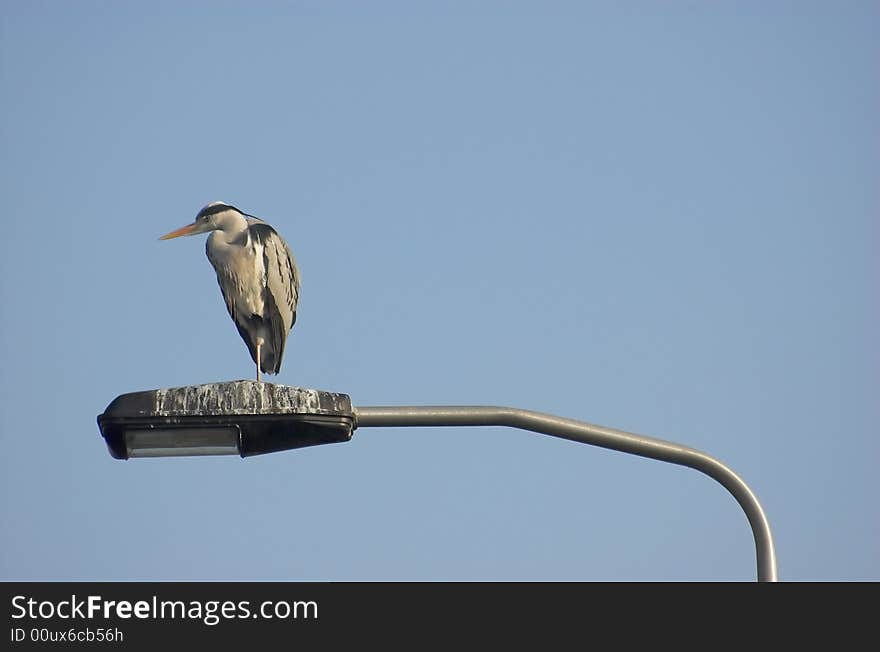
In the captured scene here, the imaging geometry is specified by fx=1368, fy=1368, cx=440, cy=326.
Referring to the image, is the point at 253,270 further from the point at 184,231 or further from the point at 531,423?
the point at 531,423

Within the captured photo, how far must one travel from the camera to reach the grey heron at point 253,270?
508 inches

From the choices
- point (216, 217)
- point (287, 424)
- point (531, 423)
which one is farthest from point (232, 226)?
point (531, 423)

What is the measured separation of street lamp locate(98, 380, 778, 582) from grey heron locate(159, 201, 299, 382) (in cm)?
580

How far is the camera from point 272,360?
1341 centimetres

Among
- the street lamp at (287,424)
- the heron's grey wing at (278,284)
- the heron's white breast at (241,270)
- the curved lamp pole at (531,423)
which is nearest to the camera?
the street lamp at (287,424)

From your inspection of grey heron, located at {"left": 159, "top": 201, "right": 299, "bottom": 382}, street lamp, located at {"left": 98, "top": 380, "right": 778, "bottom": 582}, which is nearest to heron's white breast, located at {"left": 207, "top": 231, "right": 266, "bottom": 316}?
grey heron, located at {"left": 159, "top": 201, "right": 299, "bottom": 382}

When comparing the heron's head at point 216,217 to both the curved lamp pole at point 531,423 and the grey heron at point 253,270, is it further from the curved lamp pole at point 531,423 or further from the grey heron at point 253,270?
the curved lamp pole at point 531,423

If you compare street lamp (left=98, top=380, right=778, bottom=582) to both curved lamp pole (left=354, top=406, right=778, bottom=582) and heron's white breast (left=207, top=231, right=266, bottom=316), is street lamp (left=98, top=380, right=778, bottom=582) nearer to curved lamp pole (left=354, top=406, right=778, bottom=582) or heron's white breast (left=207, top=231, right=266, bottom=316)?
curved lamp pole (left=354, top=406, right=778, bottom=582)

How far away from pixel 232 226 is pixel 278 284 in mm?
699

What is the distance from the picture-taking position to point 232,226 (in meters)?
12.9

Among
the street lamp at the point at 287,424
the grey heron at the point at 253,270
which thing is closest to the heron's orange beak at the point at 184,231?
the grey heron at the point at 253,270
